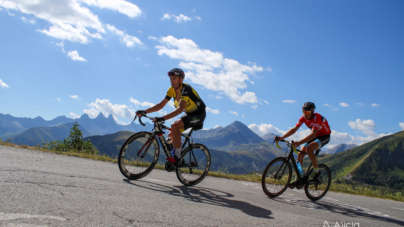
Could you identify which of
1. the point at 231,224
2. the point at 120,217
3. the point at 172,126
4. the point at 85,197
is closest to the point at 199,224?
the point at 231,224

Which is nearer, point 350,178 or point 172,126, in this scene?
point 172,126

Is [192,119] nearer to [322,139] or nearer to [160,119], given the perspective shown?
[160,119]

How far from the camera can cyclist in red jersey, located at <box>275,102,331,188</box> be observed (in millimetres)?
6993

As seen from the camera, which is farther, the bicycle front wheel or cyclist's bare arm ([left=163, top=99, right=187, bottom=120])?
the bicycle front wheel

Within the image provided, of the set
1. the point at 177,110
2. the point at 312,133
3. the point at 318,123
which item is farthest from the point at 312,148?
the point at 177,110

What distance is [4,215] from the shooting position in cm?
269

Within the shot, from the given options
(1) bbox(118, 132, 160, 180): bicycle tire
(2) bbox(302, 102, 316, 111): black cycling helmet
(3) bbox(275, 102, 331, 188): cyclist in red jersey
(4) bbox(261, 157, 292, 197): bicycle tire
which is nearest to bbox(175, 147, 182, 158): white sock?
(1) bbox(118, 132, 160, 180): bicycle tire

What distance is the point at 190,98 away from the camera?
6.22 meters

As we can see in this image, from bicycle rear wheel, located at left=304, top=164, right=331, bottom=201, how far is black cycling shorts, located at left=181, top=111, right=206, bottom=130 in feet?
12.5

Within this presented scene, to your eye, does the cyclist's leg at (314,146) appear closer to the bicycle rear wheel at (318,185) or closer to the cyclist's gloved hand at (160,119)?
the bicycle rear wheel at (318,185)

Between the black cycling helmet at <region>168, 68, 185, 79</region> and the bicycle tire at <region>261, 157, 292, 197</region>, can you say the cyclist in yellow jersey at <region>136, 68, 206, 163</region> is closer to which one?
the black cycling helmet at <region>168, 68, 185, 79</region>

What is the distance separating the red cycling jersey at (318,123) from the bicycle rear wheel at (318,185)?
1.10 metres

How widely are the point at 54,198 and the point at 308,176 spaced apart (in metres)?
6.58

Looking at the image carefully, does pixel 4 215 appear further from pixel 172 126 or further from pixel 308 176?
pixel 308 176
